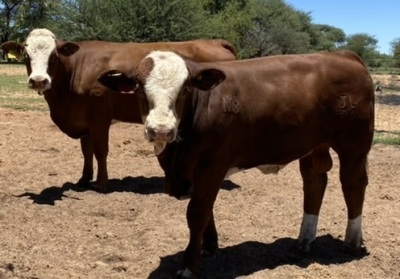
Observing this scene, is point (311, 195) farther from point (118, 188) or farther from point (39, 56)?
point (39, 56)

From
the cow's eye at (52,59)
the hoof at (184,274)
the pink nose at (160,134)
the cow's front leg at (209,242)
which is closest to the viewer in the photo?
the pink nose at (160,134)

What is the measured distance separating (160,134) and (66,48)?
4.01 metres

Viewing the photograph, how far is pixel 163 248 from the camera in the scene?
194 inches

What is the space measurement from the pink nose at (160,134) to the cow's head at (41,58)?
343cm

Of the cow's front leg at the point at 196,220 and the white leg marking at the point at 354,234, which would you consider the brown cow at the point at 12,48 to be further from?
the white leg marking at the point at 354,234

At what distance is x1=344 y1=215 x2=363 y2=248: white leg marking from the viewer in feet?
16.1

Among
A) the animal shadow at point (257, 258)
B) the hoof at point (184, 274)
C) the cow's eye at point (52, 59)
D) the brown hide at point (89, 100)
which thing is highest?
the cow's eye at point (52, 59)

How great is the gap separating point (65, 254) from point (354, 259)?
2.44 m

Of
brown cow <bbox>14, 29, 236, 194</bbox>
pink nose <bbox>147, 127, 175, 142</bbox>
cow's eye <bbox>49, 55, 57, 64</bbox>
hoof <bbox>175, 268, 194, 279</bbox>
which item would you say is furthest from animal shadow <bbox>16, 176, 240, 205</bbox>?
pink nose <bbox>147, 127, 175, 142</bbox>

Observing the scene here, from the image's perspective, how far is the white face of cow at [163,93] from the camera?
136 inches

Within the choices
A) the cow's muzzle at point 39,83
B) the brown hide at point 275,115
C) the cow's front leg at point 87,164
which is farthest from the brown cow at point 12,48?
the brown hide at point 275,115

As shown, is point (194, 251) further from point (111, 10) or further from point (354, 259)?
point (111, 10)

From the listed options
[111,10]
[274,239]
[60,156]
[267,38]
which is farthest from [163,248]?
[267,38]

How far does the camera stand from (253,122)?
14.3 feet
